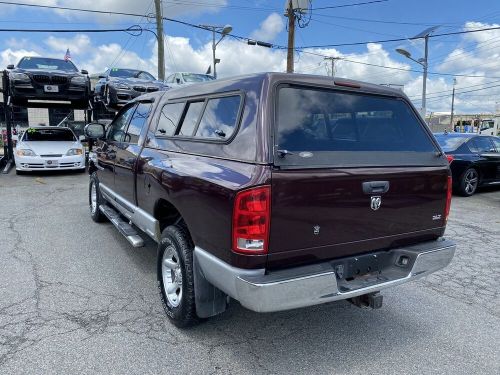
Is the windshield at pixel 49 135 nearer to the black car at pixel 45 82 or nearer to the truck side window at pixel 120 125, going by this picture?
the black car at pixel 45 82

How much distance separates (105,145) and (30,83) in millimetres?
7785

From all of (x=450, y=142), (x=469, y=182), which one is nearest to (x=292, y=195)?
(x=469, y=182)

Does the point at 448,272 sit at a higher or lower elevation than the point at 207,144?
lower

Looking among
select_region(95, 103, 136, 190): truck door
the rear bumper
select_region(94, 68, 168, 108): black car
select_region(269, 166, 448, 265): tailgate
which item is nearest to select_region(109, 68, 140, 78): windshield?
select_region(94, 68, 168, 108): black car

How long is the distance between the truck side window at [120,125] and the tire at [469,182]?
25.6 feet

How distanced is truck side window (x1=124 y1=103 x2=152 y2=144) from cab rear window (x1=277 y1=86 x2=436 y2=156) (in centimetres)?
206

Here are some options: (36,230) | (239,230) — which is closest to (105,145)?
(36,230)

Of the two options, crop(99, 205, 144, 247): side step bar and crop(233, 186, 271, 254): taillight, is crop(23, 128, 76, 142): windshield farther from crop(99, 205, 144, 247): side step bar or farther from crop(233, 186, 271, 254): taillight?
crop(233, 186, 271, 254): taillight

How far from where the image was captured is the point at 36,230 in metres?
6.09

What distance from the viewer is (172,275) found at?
3.41m

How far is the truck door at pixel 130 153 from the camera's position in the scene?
4246 mm

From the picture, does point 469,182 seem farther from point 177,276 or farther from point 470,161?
point 177,276

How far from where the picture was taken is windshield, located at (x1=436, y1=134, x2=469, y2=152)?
9.73m

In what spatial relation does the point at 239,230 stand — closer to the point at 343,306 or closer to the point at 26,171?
the point at 343,306
